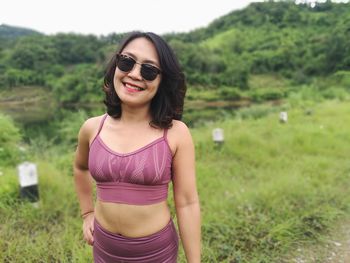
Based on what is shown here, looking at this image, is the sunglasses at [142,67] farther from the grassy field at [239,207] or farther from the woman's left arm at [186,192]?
the grassy field at [239,207]

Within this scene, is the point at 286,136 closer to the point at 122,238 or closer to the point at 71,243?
the point at 71,243

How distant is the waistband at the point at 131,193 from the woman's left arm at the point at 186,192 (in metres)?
0.08

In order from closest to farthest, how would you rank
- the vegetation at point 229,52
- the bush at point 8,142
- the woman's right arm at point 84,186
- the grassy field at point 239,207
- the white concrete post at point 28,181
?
the woman's right arm at point 84,186 < the grassy field at point 239,207 < the white concrete post at point 28,181 < the vegetation at point 229,52 < the bush at point 8,142

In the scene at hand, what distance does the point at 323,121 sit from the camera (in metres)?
7.08

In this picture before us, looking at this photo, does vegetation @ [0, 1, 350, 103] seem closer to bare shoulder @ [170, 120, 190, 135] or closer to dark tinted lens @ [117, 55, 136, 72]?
dark tinted lens @ [117, 55, 136, 72]

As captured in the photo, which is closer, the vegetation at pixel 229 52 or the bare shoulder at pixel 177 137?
the bare shoulder at pixel 177 137

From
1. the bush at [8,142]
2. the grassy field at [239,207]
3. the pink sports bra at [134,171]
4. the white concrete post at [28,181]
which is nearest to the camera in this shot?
the pink sports bra at [134,171]

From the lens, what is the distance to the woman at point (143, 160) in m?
1.07

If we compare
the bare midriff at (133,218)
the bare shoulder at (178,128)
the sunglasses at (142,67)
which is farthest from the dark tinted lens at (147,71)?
the bare midriff at (133,218)

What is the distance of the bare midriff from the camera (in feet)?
3.62

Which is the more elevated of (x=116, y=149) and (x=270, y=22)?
(x=270, y=22)

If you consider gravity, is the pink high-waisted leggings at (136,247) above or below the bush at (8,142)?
above

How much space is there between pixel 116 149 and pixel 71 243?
1500 millimetres

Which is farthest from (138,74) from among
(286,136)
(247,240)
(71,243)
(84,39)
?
(84,39)
